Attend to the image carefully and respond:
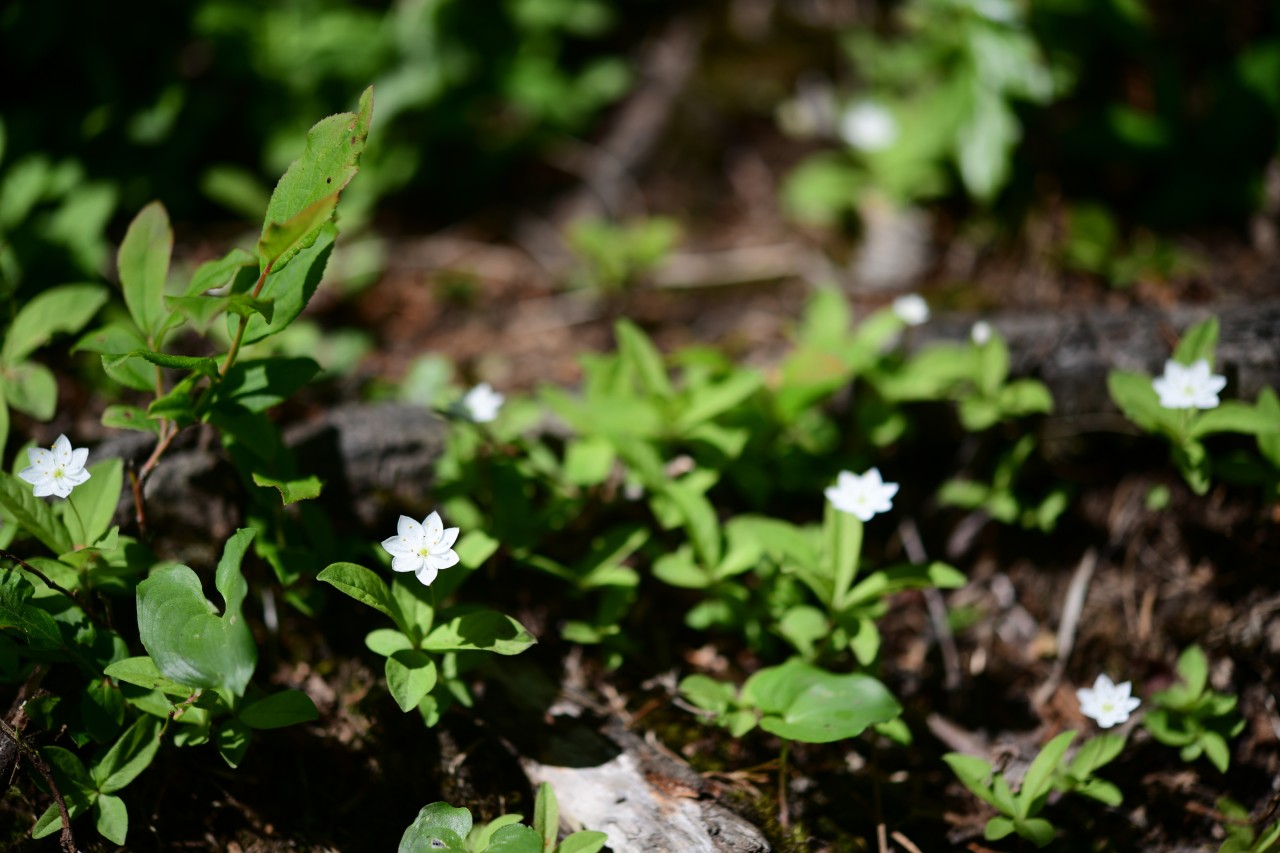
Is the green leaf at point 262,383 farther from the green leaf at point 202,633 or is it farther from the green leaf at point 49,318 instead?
the green leaf at point 49,318

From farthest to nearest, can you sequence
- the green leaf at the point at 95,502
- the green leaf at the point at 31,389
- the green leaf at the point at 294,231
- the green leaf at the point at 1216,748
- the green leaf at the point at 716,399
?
1. the green leaf at the point at 716,399
2. the green leaf at the point at 31,389
3. the green leaf at the point at 1216,748
4. the green leaf at the point at 95,502
5. the green leaf at the point at 294,231

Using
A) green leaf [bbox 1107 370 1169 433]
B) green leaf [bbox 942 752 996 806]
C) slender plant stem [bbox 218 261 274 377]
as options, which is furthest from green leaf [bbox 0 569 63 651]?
green leaf [bbox 1107 370 1169 433]

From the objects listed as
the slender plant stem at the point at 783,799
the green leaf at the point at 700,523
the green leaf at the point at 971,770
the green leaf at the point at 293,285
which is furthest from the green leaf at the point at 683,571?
the green leaf at the point at 293,285

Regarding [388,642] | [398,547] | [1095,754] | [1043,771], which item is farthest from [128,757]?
[1095,754]

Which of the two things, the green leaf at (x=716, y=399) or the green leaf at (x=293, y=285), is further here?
the green leaf at (x=716, y=399)

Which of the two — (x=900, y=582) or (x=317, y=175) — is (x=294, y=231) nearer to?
(x=317, y=175)

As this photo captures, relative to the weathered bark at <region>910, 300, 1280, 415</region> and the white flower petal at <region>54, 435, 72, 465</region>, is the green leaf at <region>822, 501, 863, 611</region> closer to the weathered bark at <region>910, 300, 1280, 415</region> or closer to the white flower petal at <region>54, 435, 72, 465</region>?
the weathered bark at <region>910, 300, 1280, 415</region>
